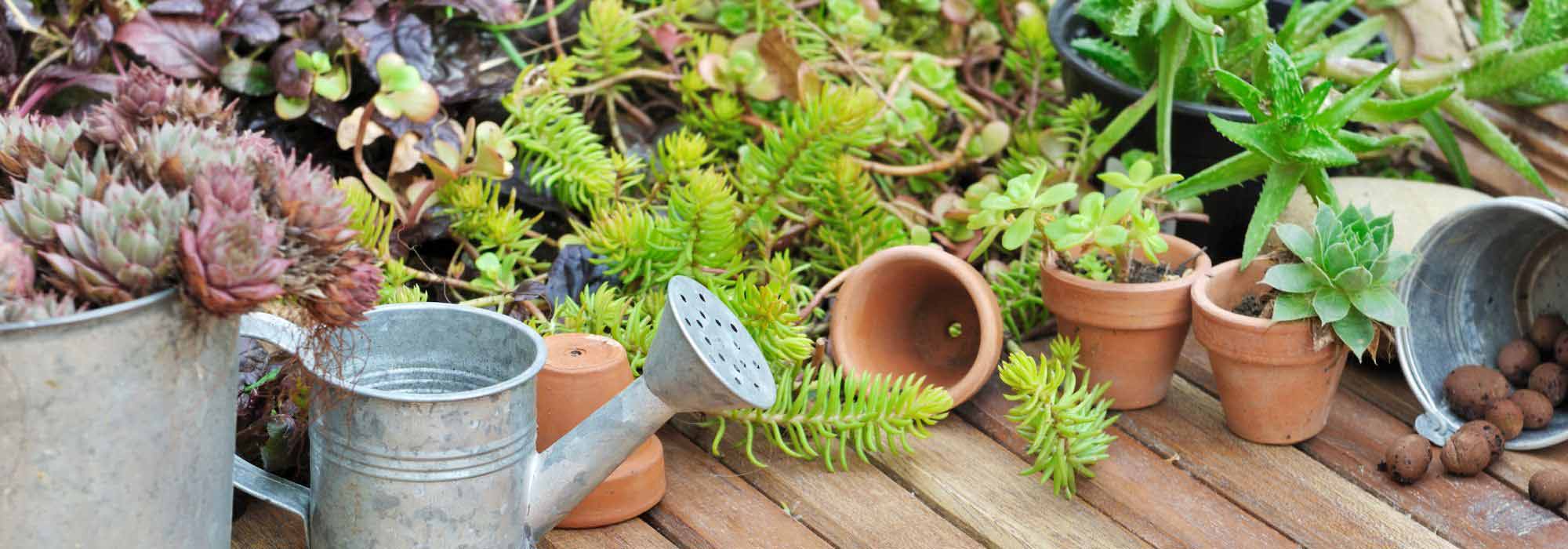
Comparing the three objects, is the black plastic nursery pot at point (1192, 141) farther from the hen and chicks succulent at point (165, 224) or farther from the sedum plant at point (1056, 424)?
the hen and chicks succulent at point (165, 224)

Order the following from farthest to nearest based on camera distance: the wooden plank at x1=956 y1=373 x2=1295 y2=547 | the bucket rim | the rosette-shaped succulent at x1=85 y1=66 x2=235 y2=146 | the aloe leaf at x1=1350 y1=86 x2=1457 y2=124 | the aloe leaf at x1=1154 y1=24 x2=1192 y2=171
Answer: the aloe leaf at x1=1154 y1=24 x2=1192 y2=171, the aloe leaf at x1=1350 y1=86 x2=1457 y2=124, the wooden plank at x1=956 y1=373 x2=1295 y2=547, the rosette-shaped succulent at x1=85 y1=66 x2=235 y2=146, the bucket rim

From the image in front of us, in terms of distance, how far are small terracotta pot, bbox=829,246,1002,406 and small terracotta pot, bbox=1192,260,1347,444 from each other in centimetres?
25

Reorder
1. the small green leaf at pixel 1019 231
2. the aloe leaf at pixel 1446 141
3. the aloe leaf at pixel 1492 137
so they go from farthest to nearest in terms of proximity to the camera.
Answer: the aloe leaf at pixel 1446 141 < the aloe leaf at pixel 1492 137 < the small green leaf at pixel 1019 231

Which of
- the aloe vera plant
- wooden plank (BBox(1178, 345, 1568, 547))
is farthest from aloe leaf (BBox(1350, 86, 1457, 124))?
wooden plank (BBox(1178, 345, 1568, 547))

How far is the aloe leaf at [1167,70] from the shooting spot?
1776 millimetres

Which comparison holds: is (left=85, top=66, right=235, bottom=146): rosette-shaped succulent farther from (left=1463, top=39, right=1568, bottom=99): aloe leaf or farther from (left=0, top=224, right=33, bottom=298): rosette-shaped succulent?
(left=1463, top=39, right=1568, bottom=99): aloe leaf

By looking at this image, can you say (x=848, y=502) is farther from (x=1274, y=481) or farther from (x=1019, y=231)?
(x=1274, y=481)

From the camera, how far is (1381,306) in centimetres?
151

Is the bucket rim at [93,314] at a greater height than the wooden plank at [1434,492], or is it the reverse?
the bucket rim at [93,314]

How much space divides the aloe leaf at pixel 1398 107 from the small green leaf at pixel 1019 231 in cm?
45

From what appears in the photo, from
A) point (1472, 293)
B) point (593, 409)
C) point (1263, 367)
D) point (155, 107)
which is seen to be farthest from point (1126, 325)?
point (155, 107)

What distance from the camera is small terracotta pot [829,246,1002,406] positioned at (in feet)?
5.31

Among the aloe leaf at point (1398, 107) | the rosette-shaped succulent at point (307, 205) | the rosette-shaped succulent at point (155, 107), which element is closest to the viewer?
the rosette-shaped succulent at point (307, 205)

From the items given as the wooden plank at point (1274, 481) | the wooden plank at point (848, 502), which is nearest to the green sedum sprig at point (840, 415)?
the wooden plank at point (848, 502)
